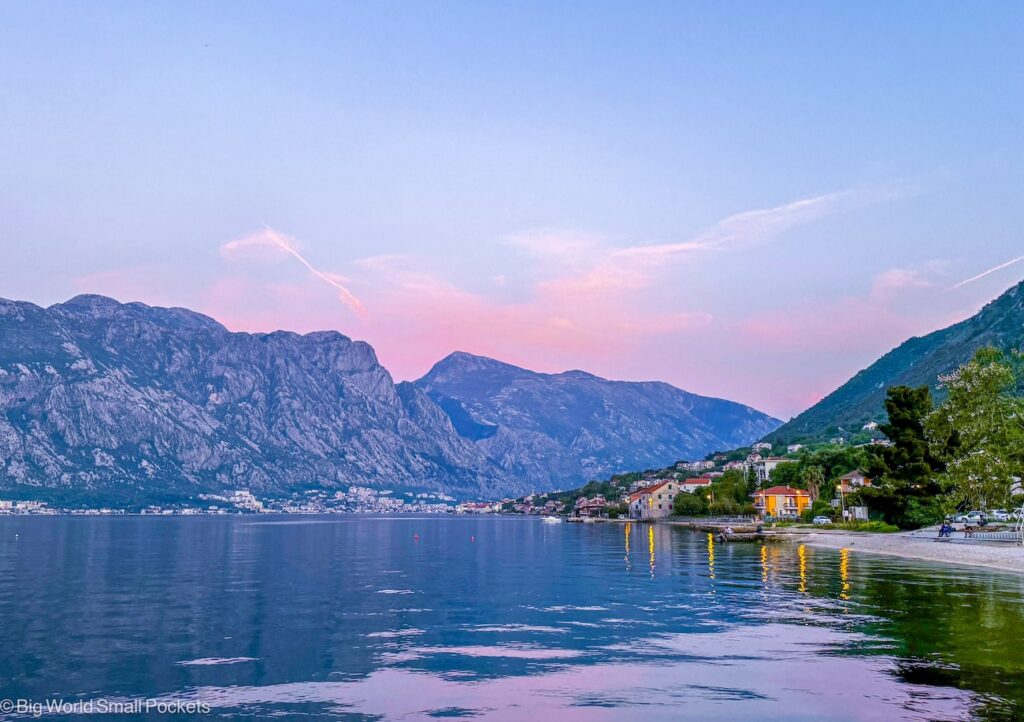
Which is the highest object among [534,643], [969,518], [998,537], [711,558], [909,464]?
[909,464]

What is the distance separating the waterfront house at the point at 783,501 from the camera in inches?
7190

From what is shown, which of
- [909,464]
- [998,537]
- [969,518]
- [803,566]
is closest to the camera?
[803,566]

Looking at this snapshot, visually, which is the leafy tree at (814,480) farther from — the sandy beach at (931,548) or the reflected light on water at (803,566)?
the reflected light on water at (803,566)

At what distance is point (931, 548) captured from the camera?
82.9m

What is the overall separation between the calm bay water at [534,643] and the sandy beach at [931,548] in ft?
20.4

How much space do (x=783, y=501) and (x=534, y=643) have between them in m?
162

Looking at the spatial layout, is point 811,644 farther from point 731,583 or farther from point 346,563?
point 346,563

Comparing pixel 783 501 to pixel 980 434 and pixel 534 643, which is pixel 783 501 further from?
pixel 534 643

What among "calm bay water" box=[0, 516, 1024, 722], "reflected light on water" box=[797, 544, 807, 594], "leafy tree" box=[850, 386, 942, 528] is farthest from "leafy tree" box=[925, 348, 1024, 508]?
"calm bay water" box=[0, 516, 1024, 722]

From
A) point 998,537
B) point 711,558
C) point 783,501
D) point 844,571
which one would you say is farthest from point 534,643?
point 783,501

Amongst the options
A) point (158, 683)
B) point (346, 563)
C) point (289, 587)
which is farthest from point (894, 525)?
point (158, 683)

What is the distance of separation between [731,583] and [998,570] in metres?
22.5

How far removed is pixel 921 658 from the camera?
31.1 m

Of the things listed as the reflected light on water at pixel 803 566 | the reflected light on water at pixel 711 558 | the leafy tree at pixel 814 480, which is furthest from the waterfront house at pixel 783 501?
the reflected light on water at pixel 803 566
